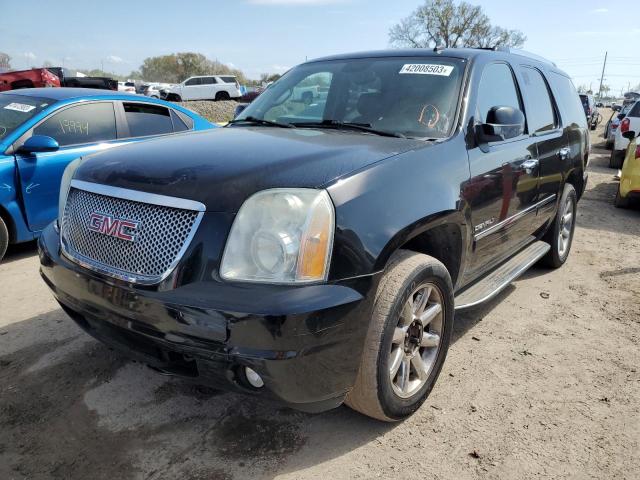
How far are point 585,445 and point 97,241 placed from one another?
245 cm

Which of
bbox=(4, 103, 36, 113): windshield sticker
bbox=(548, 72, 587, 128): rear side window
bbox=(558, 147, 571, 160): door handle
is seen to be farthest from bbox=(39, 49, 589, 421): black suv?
bbox=(4, 103, 36, 113): windshield sticker

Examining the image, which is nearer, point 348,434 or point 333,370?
point 333,370

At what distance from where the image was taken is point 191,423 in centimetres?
252

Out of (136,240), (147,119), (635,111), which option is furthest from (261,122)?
(635,111)

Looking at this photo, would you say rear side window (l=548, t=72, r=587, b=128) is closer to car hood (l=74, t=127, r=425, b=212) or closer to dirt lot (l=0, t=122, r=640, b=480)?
dirt lot (l=0, t=122, r=640, b=480)

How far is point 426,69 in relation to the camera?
3.20 metres

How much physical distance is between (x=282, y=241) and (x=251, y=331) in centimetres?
36

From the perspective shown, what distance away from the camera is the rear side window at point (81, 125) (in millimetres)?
5082

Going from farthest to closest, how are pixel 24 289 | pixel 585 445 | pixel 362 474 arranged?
pixel 24 289, pixel 585 445, pixel 362 474

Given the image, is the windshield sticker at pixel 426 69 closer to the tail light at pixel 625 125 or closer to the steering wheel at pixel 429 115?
the steering wheel at pixel 429 115

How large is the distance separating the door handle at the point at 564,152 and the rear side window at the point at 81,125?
4453mm

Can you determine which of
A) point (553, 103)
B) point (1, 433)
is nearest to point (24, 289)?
point (1, 433)

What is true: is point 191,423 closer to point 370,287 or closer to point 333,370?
point 333,370

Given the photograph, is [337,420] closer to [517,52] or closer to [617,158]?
[517,52]
